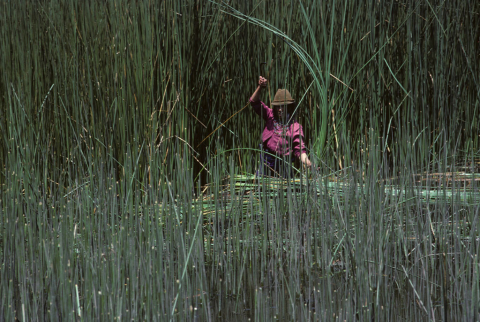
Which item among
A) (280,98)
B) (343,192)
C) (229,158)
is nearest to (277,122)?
(280,98)

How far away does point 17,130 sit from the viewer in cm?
283

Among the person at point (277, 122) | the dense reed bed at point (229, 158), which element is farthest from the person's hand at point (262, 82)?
the dense reed bed at point (229, 158)

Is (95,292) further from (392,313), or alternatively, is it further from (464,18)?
(464,18)

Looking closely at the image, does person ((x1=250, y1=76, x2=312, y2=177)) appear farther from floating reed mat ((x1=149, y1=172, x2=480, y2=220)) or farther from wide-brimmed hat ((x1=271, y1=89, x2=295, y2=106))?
floating reed mat ((x1=149, y1=172, x2=480, y2=220))

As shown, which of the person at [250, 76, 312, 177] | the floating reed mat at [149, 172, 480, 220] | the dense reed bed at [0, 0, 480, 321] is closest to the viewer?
the dense reed bed at [0, 0, 480, 321]

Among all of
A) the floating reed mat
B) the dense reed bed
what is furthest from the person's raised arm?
the floating reed mat

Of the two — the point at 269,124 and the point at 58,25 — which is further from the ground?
the point at 58,25

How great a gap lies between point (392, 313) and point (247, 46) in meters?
1.96

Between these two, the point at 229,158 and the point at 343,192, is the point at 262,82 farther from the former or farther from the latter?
the point at 343,192

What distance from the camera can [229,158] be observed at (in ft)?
8.32

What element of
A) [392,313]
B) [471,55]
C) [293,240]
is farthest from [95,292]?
[471,55]

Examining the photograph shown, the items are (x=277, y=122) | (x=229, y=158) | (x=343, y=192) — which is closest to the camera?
Answer: (x=343, y=192)

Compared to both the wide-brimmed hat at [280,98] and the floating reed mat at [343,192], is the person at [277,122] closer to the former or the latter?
the wide-brimmed hat at [280,98]

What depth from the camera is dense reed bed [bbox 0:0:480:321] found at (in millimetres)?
1759
